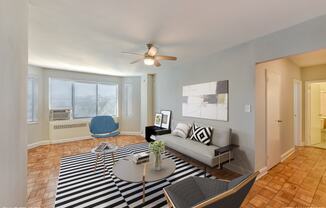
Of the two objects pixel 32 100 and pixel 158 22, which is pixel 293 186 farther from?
pixel 32 100

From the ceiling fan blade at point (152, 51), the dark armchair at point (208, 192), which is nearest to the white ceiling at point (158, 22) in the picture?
the ceiling fan blade at point (152, 51)

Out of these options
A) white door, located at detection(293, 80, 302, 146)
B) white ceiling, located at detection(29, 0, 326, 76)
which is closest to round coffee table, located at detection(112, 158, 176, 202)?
white ceiling, located at detection(29, 0, 326, 76)

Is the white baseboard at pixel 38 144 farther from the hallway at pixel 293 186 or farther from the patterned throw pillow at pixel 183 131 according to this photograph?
the hallway at pixel 293 186

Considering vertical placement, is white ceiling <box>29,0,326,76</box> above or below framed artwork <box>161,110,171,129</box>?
above

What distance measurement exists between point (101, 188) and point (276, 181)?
2.92 meters

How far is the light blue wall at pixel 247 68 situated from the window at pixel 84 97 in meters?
3.66

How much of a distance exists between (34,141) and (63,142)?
0.75m

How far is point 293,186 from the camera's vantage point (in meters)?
2.36

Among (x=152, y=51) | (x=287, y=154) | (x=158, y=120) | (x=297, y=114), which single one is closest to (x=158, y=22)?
(x=152, y=51)

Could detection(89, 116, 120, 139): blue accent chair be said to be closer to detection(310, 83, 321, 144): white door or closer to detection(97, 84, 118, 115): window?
detection(97, 84, 118, 115): window

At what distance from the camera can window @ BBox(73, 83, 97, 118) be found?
5.36 meters


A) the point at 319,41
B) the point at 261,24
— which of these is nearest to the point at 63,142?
the point at 261,24

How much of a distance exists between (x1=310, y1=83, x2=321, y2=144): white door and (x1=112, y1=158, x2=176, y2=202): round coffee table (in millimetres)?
4896

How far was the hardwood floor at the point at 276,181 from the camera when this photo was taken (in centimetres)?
201
